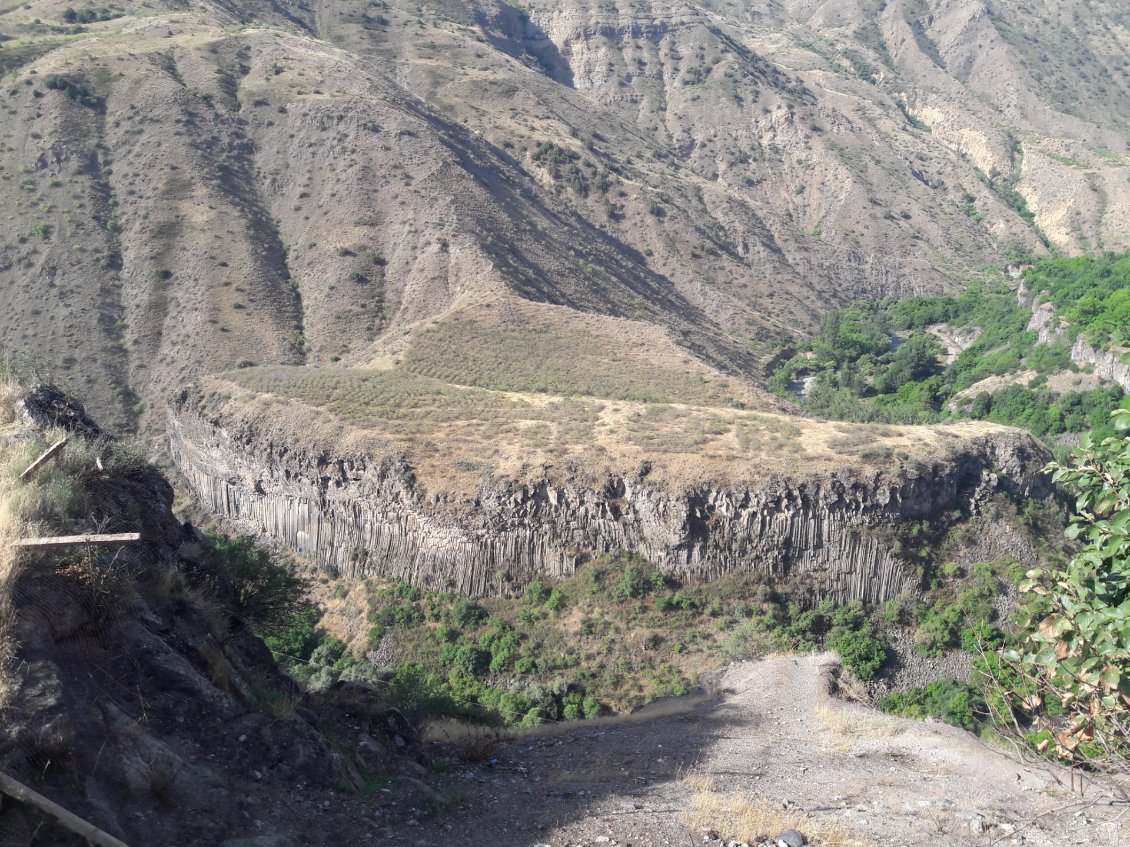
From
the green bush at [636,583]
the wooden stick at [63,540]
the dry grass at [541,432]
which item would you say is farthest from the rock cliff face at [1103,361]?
the wooden stick at [63,540]

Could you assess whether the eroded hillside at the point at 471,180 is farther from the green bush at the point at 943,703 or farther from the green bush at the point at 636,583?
the green bush at the point at 943,703

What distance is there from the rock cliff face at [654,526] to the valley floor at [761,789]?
25.1 feet

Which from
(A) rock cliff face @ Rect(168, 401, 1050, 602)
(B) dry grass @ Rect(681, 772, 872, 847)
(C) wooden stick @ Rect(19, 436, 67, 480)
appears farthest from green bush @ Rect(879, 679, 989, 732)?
(C) wooden stick @ Rect(19, 436, 67, 480)

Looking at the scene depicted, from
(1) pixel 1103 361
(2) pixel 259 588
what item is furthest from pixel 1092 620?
(1) pixel 1103 361

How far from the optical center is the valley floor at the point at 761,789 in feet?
36.8

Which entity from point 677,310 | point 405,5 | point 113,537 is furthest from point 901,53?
point 113,537

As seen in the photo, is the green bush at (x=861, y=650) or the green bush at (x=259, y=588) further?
the green bush at (x=861, y=650)

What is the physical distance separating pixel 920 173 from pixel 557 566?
10478 centimetres

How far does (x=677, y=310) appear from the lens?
72.1 m

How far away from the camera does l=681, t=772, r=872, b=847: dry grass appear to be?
451 inches

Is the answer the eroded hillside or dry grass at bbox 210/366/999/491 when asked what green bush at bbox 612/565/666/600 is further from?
the eroded hillside

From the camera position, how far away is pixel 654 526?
30.0 meters

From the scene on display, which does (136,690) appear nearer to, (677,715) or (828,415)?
(677,715)

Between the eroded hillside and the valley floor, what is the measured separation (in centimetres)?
2868
